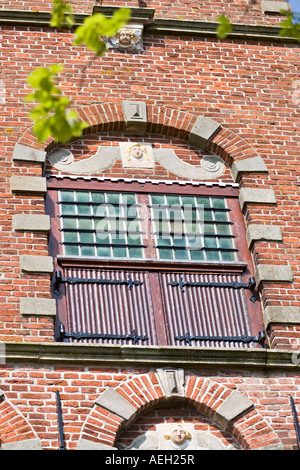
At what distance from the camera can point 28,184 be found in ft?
44.7

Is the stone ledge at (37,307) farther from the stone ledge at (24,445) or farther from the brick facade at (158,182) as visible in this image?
the stone ledge at (24,445)

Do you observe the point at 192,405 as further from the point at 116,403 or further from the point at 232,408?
the point at 116,403

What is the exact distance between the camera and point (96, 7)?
15312 mm

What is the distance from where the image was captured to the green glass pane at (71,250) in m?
13.3

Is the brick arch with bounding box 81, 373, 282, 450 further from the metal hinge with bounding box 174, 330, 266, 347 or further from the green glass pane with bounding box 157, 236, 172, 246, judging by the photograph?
the green glass pane with bounding box 157, 236, 172, 246

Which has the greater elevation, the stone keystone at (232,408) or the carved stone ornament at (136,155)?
the carved stone ornament at (136,155)

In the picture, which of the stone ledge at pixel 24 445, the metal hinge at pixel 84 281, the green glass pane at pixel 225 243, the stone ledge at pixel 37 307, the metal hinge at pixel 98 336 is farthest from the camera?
the green glass pane at pixel 225 243

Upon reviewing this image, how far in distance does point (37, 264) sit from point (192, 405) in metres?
2.40

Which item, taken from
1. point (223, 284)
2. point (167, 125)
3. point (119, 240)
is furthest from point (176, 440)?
point (167, 125)

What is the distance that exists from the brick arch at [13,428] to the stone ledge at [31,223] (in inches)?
91.9

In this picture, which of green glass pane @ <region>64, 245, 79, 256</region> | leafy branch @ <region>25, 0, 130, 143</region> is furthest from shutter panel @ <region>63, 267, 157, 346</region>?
leafy branch @ <region>25, 0, 130, 143</region>

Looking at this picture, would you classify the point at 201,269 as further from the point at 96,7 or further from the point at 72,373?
the point at 96,7

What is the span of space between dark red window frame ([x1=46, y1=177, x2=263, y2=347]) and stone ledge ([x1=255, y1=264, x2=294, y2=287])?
201mm

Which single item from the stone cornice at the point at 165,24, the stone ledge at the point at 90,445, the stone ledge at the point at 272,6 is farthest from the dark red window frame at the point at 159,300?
the stone ledge at the point at 272,6
